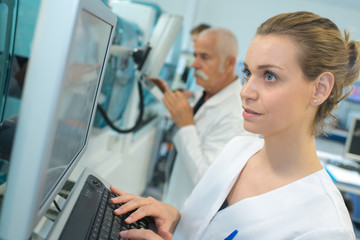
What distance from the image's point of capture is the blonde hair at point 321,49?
77 centimetres

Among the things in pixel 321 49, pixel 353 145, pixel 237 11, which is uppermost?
pixel 237 11

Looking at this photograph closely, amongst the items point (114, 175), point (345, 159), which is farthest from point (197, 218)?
point (345, 159)

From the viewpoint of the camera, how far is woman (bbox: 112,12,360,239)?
0.75 metres

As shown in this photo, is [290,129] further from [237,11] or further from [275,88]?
[237,11]

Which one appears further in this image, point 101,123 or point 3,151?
point 101,123

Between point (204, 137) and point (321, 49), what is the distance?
3.15 feet

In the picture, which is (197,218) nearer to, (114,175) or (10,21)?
(10,21)

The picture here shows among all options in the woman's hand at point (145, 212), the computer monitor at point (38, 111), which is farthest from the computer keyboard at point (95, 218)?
the computer monitor at point (38, 111)

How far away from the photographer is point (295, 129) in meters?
0.82

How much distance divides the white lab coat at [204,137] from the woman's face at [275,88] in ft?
2.19

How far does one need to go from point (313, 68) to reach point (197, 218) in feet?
1.68

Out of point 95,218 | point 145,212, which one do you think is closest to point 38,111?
point 95,218

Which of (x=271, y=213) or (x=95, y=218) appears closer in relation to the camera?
(x=95, y=218)

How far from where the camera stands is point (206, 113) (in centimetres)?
174
